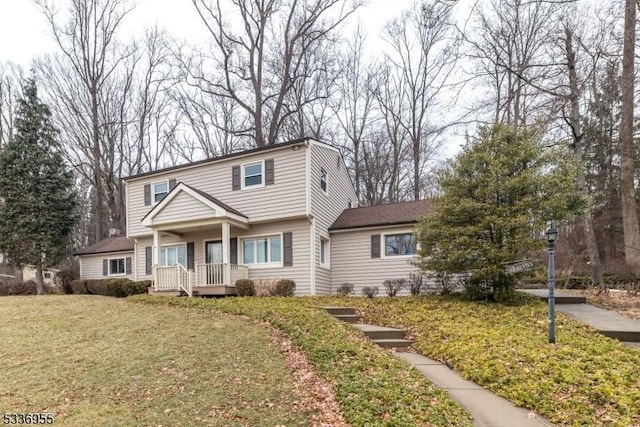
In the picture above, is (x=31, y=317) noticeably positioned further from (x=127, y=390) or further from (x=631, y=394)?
(x=631, y=394)

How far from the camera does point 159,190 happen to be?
666 inches

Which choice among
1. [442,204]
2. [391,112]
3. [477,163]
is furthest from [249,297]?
[391,112]

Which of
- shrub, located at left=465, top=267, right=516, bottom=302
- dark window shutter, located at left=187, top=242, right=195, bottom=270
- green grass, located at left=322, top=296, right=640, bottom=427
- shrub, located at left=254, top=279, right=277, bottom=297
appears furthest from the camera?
dark window shutter, located at left=187, top=242, right=195, bottom=270

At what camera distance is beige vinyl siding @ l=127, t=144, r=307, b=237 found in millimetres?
13922

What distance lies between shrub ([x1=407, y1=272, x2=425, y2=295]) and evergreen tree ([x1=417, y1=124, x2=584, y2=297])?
1954 millimetres

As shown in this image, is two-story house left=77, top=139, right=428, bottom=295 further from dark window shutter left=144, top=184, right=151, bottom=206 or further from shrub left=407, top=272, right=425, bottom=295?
dark window shutter left=144, top=184, right=151, bottom=206

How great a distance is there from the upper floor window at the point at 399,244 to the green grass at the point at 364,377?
5.96 meters

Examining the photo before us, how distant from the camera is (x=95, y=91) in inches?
942

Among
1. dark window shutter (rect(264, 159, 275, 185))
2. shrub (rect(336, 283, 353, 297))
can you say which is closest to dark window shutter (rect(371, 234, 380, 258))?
shrub (rect(336, 283, 353, 297))

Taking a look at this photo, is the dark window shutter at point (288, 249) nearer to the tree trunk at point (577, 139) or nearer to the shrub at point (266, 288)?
the shrub at point (266, 288)

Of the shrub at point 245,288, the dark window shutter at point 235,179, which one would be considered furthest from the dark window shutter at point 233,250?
the dark window shutter at point 235,179

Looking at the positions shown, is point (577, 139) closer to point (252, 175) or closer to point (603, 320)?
point (603, 320)

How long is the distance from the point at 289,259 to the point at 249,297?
2168 millimetres

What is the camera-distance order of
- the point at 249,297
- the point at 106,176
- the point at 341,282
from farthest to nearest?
the point at 106,176, the point at 341,282, the point at 249,297
